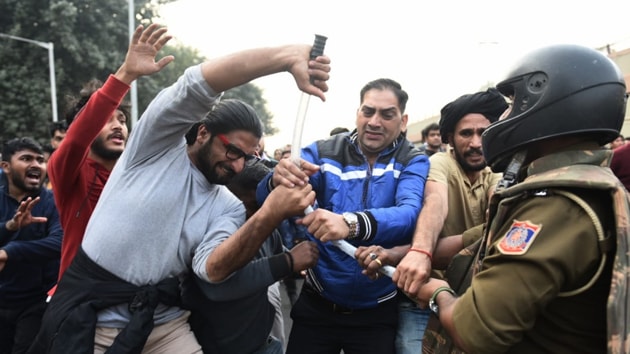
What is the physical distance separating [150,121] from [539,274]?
1.56 metres

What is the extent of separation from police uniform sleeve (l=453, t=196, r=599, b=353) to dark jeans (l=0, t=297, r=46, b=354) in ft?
11.2

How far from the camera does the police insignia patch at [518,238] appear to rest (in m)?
1.41

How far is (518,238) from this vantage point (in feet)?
4.73

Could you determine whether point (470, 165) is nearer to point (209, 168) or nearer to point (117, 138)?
point (209, 168)

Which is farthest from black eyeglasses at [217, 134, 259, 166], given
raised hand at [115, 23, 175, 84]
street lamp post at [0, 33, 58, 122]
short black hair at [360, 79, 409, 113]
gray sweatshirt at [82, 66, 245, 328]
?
street lamp post at [0, 33, 58, 122]

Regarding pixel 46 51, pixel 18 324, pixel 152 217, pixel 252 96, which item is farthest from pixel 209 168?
pixel 252 96

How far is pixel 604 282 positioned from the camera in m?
1.47

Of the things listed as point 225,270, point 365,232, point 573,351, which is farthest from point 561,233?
point 225,270

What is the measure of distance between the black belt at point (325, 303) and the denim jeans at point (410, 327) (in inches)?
11.4

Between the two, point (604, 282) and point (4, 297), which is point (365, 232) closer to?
point (604, 282)

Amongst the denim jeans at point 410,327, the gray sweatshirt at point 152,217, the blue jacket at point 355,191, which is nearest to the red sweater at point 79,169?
the gray sweatshirt at point 152,217

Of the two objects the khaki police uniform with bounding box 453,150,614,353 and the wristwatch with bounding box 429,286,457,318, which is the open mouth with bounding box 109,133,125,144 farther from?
the khaki police uniform with bounding box 453,150,614,353

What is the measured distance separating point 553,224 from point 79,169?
2.30 metres

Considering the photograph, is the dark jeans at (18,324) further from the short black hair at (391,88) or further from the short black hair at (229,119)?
the short black hair at (391,88)
